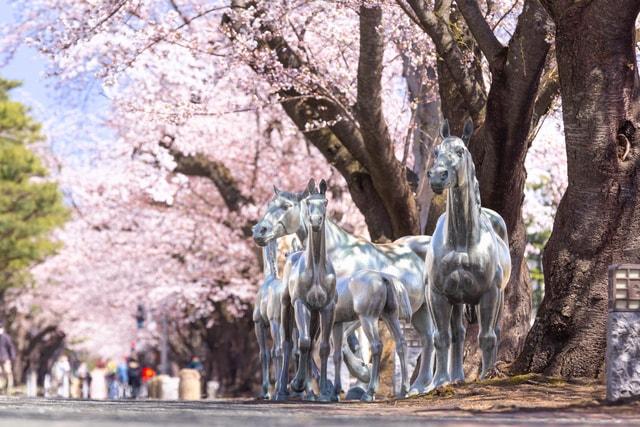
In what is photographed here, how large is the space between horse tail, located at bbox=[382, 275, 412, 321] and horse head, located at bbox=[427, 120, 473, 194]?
246 cm

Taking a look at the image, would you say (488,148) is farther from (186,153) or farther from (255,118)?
(255,118)

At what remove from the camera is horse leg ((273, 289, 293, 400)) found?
16.4 m

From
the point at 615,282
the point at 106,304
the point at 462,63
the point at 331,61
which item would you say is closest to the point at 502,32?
the point at 331,61

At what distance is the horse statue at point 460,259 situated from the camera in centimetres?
1328

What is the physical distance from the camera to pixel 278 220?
1666 centimetres

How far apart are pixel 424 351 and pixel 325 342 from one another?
1642 mm

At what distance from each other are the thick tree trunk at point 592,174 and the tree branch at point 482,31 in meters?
2.23

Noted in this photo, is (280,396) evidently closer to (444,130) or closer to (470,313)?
(470,313)

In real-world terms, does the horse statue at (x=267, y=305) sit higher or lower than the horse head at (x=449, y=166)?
lower

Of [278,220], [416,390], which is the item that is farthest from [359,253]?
[416,390]

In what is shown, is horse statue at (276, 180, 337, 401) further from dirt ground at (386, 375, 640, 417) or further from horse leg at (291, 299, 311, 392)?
dirt ground at (386, 375, 640, 417)

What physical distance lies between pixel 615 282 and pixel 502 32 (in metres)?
15.1

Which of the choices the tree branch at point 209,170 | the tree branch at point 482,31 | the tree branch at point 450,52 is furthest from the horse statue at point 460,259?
the tree branch at point 209,170

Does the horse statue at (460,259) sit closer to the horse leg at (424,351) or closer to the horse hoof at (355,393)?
the horse leg at (424,351)
